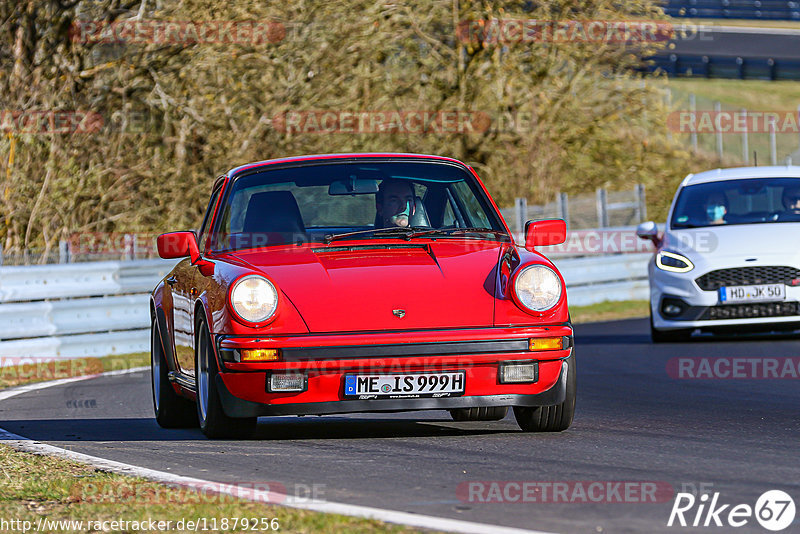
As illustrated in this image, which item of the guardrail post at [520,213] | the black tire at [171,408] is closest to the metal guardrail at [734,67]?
the guardrail post at [520,213]

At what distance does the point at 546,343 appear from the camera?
7.20 meters

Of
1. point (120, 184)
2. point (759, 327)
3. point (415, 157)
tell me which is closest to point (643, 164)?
point (120, 184)

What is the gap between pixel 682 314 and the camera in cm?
1400

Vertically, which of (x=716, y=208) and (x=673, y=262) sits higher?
(x=716, y=208)

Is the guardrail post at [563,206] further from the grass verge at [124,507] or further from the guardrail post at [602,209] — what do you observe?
the grass verge at [124,507]

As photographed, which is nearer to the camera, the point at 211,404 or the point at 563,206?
the point at 211,404

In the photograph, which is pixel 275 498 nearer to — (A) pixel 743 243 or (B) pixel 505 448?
(B) pixel 505 448

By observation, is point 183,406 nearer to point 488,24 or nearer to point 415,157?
point 415,157

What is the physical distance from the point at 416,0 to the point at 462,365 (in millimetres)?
19934

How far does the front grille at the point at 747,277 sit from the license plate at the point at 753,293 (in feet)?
0.13

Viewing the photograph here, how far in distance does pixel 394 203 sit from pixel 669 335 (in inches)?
287
